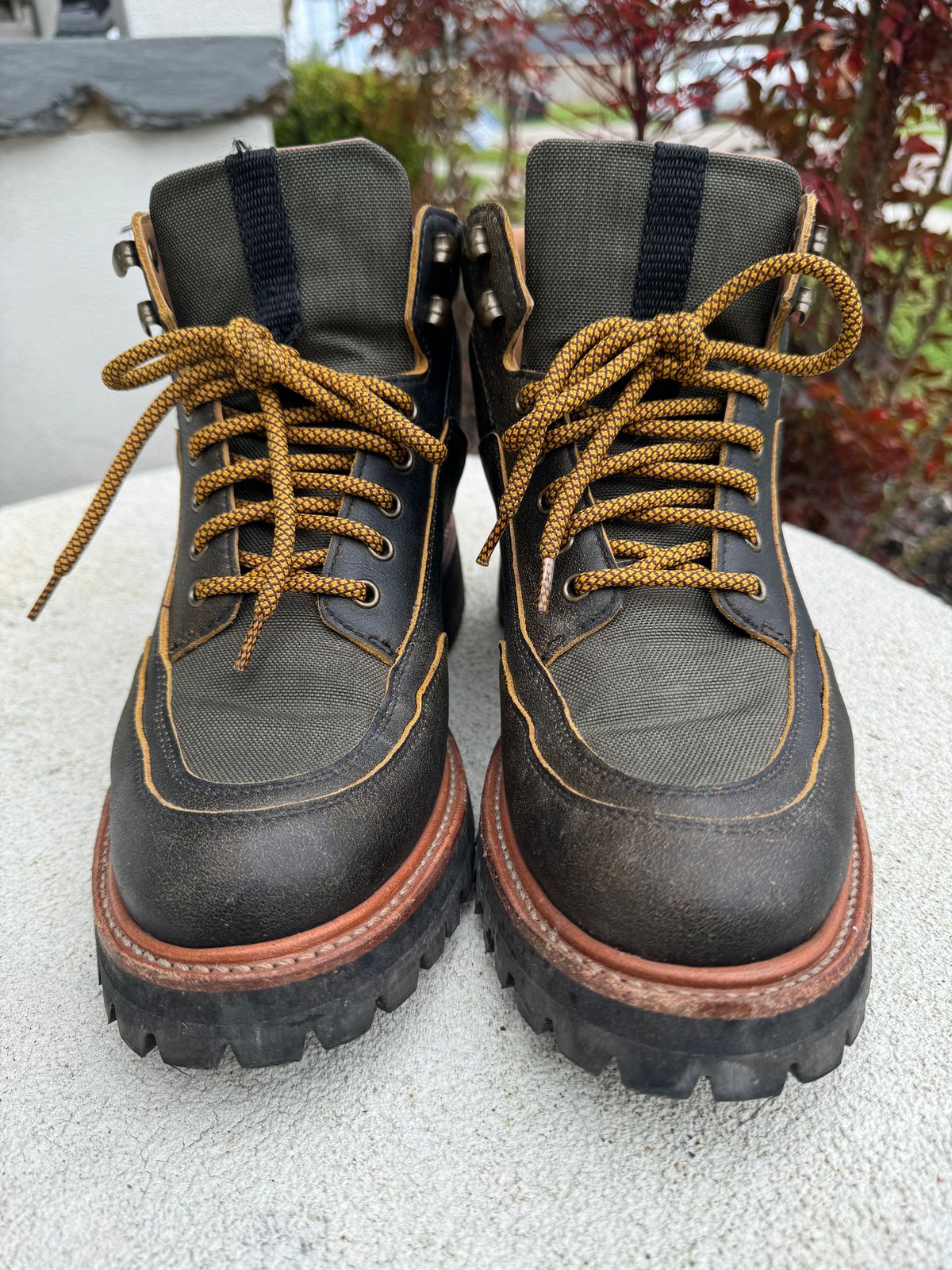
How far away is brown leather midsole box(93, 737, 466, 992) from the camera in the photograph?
2.38 ft

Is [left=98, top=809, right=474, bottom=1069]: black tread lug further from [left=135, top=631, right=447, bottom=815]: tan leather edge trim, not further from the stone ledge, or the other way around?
the stone ledge

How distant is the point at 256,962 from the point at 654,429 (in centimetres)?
64

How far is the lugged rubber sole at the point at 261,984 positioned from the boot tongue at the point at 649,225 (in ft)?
2.12

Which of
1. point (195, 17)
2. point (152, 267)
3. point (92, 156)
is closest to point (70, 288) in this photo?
point (92, 156)

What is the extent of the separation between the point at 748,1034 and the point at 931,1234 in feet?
0.61

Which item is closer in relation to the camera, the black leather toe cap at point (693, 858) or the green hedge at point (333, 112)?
the black leather toe cap at point (693, 858)

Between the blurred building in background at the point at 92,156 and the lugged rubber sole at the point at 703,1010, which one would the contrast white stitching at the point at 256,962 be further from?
the blurred building in background at the point at 92,156

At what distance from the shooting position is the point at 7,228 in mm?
2033

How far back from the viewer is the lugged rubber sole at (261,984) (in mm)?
727

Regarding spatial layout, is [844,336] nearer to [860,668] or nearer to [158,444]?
[860,668]

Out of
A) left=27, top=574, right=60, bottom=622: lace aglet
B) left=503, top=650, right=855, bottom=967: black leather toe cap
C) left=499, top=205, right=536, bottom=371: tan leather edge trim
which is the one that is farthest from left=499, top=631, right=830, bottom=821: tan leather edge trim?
left=27, top=574, right=60, bottom=622: lace aglet

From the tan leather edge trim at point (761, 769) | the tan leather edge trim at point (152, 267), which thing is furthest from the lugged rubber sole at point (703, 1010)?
the tan leather edge trim at point (152, 267)

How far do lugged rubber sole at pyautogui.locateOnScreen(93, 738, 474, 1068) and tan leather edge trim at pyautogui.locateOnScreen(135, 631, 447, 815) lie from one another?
0.10m

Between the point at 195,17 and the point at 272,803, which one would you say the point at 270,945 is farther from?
the point at 195,17
